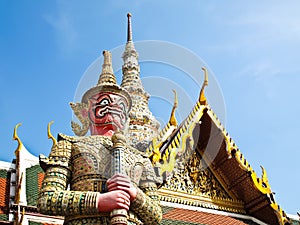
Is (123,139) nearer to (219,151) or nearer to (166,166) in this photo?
(166,166)

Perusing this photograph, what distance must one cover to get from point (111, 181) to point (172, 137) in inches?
111

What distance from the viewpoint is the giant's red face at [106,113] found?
3954 millimetres

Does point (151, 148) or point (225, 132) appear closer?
point (151, 148)

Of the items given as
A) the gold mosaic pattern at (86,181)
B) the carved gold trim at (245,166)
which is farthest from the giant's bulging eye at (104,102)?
the carved gold trim at (245,166)

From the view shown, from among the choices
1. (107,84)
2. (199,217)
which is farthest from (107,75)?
(199,217)

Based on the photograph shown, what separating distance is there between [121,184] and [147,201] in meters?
0.28

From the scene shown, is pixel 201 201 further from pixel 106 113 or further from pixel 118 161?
pixel 118 161

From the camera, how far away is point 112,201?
10.5ft

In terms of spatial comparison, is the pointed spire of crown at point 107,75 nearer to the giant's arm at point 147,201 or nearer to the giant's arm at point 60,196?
the giant's arm at point 147,201

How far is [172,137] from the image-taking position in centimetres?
607

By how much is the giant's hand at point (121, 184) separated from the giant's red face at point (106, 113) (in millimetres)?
671

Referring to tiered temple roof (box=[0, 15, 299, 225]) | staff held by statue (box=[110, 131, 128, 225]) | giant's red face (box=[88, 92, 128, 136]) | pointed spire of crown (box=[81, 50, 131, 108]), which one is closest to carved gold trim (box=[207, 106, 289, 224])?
tiered temple roof (box=[0, 15, 299, 225])

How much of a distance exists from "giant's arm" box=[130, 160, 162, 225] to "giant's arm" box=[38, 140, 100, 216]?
0.28 meters

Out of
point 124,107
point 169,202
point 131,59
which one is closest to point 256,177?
point 169,202
